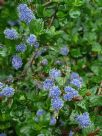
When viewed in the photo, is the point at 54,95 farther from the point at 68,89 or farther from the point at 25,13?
the point at 25,13

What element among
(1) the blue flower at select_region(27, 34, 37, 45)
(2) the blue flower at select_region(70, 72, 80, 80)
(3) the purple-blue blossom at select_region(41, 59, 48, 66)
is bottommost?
(2) the blue flower at select_region(70, 72, 80, 80)

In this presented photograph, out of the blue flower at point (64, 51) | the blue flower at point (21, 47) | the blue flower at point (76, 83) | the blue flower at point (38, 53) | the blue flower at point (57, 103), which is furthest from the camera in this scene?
the blue flower at point (64, 51)

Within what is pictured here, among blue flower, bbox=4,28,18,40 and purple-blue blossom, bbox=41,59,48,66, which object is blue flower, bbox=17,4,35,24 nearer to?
blue flower, bbox=4,28,18,40

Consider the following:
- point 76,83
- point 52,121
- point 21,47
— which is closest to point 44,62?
point 21,47

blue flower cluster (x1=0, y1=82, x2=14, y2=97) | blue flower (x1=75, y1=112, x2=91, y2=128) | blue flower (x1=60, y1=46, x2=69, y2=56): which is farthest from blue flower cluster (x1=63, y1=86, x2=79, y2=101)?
blue flower (x1=60, y1=46, x2=69, y2=56)

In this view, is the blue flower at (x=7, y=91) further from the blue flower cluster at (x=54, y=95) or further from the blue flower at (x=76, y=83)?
the blue flower at (x=76, y=83)

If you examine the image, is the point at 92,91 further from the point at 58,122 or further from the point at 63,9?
the point at 63,9

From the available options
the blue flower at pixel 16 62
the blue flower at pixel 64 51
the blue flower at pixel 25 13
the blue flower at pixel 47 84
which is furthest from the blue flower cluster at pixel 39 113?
the blue flower at pixel 64 51
